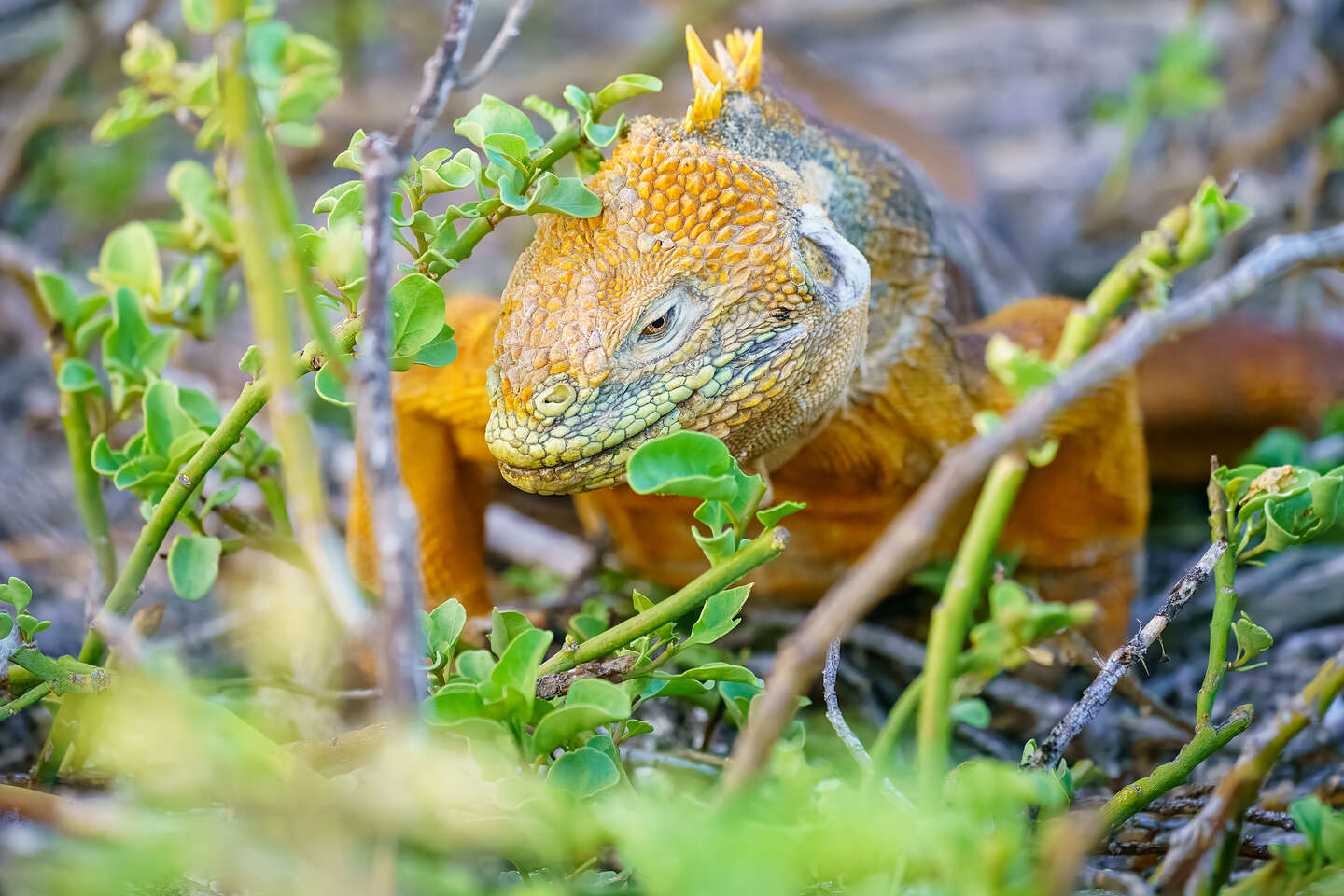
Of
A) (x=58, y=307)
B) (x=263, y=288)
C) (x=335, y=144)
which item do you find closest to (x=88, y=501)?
(x=58, y=307)

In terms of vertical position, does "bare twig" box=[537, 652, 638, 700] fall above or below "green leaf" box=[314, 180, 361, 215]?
below

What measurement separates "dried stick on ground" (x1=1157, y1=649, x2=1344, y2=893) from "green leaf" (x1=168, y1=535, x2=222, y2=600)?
4.40 ft

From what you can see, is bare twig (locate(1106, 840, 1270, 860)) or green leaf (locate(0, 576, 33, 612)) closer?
green leaf (locate(0, 576, 33, 612))

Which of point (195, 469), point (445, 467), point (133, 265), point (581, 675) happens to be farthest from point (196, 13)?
point (581, 675)

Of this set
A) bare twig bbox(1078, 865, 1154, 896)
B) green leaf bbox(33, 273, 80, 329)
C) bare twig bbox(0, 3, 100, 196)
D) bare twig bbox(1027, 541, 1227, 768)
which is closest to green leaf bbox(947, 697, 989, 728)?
bare twig bbox(1027, 541, 1227, 768)

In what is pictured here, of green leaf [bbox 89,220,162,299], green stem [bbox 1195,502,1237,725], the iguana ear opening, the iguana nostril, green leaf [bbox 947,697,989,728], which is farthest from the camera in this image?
green leaf [bbox 89,220,162,299]

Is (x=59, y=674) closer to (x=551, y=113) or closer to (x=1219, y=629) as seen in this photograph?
(x=551, y=113)

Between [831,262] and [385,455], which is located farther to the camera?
[831,262]

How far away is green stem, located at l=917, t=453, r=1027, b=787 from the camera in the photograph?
104cm

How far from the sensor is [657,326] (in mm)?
1807

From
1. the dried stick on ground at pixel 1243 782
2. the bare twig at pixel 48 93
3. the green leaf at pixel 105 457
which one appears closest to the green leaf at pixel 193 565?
the green leaf at pixel 105 457

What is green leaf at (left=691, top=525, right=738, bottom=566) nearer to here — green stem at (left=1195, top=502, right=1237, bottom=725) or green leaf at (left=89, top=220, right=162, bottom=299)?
green stem at (left=1195, top=502, right=1237, bottom=725)

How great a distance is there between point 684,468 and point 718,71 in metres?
1.13

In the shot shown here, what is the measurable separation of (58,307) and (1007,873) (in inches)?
72.3
